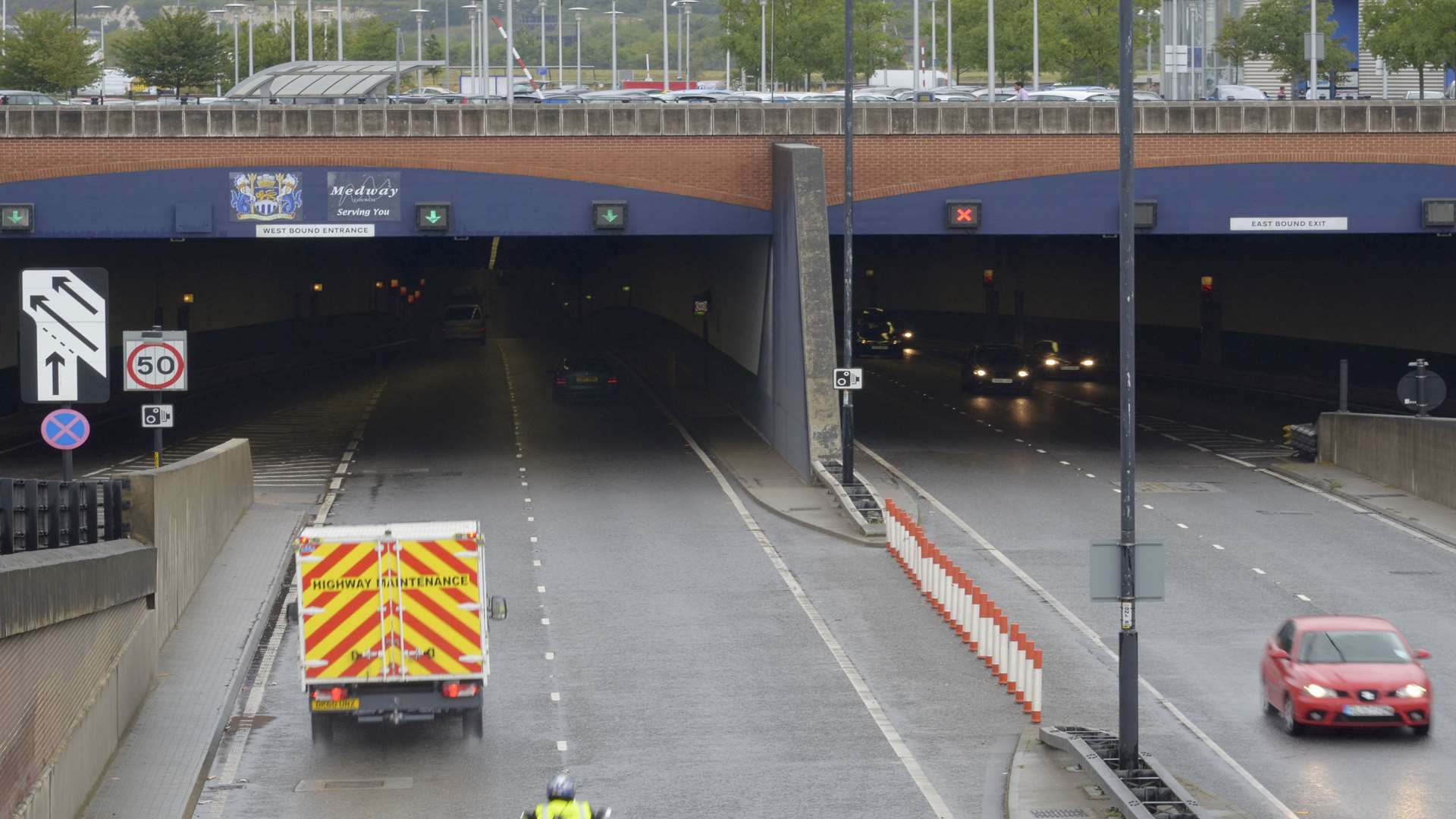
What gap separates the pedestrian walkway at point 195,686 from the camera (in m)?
17.8

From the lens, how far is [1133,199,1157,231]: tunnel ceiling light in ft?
142

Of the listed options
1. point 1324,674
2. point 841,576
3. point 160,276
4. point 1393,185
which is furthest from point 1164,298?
point 1324,674

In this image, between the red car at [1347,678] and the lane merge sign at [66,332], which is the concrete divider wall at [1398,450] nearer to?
the red car at [1347,678]

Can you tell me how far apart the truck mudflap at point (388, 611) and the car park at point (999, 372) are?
39.4 meters

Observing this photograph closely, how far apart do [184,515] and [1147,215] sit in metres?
24.9

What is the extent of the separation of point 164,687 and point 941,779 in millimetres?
9414

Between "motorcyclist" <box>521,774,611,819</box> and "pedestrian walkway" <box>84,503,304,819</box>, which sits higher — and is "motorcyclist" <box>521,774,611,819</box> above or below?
above

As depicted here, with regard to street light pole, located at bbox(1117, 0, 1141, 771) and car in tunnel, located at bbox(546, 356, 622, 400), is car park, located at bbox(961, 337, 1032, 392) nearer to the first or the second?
car in tunnel, located at bbox(546, 356, 622, 400)

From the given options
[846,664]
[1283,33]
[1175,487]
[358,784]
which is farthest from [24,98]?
[1283,33]

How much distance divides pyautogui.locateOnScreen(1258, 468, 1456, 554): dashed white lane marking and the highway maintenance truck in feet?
63.3

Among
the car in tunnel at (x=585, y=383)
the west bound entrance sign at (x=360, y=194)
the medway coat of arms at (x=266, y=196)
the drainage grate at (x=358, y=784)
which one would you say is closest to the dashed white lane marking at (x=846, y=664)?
the drainage grate at (x=358, y=784)

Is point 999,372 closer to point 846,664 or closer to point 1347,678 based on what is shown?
point 846,664

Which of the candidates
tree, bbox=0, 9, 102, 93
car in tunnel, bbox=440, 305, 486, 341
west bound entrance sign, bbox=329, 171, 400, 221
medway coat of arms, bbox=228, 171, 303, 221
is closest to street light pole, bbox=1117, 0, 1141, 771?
west bound entrance sign, bbox=329, 171, 400, 221

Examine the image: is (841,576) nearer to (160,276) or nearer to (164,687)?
(164,687)
